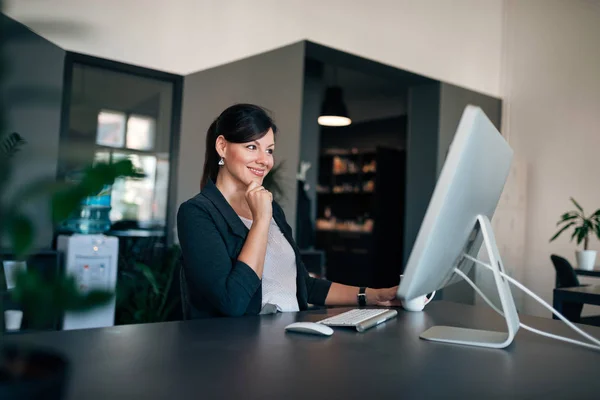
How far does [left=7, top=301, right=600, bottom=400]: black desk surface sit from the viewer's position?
886 mm

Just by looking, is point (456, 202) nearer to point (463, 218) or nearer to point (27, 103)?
point (463, 218)

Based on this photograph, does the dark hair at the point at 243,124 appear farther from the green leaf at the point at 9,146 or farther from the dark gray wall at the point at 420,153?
the dark gray wall at the point at 420,153

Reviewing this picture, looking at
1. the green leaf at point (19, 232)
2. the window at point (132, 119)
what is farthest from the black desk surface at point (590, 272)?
the green leaf at point (19, 232)

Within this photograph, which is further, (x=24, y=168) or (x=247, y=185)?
(x=247, y=185)

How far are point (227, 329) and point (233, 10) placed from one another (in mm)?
4628

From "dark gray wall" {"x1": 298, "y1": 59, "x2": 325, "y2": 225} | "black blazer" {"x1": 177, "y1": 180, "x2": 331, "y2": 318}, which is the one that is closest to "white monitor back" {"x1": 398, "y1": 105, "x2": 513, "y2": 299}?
"black blazer" {"x1": 177, "y1": 180, "x2": 331, "y2": 318}

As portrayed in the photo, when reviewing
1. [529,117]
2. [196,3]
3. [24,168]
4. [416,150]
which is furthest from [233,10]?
[24,168]

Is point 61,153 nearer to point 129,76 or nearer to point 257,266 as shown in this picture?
point 257,266

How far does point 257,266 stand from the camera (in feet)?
5.53

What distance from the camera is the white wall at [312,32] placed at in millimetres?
4973

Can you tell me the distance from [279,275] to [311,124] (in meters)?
4.34

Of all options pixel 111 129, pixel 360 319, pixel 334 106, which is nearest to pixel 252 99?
pixel 111 129

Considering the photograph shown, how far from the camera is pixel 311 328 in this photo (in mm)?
1336

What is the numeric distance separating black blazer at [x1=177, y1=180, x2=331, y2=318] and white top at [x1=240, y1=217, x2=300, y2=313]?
0.07 m
